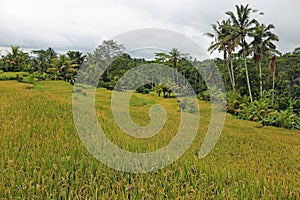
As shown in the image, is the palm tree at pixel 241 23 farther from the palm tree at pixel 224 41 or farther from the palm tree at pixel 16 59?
the palm tree at pixel 16 59

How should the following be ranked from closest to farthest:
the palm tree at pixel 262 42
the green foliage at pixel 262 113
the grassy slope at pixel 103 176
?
1. the grassy slope at pixel 103 176
2. the green foliage at pixel 262 113
3. the palm tree at pixel 262 42

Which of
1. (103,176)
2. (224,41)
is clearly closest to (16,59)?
(224,41)

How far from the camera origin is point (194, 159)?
171 inches

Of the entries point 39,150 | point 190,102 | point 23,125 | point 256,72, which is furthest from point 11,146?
point 256,72

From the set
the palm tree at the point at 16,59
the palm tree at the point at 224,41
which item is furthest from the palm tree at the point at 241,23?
the palm tree at the point at 16,59

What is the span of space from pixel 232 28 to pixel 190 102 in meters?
8.53

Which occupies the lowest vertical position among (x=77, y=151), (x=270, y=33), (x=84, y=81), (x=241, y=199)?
(x=241, y=199)

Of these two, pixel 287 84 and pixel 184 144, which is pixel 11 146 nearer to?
pixel 184 144

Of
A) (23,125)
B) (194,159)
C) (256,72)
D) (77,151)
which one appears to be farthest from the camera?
(256,72)

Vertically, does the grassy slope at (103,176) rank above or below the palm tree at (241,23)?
below

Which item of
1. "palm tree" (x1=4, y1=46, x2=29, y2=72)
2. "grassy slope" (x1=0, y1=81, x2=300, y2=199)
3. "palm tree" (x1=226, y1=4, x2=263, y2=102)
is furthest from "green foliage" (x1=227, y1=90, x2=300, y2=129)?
"palm tree" (x1=4, y1=46, x2=29, y2=72)

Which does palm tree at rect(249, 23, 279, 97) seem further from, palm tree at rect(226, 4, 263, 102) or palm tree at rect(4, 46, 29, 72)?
palm tree at rect(4, 46, 29, 72)

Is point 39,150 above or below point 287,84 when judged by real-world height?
below

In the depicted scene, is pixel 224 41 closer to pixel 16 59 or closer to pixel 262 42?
pixel 262 42
